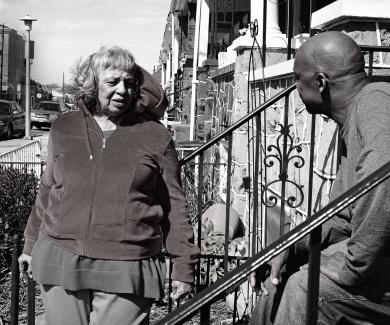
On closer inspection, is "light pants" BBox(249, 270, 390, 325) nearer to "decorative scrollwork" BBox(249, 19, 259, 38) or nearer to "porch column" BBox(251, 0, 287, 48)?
"decorative scrollwork" BBox(249, 19, 259, 38)

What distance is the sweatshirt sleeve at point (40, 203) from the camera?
2707 millimetres

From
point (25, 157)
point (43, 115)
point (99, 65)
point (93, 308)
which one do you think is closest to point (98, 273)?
point (93, 308)

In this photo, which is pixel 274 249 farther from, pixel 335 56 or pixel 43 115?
pixel 43 115

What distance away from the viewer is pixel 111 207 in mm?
2422

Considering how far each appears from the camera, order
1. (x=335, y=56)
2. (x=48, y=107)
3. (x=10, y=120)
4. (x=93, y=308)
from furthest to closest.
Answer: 1. (x=48, y=107)
2. (x=10, y=120)
3. (x=93, y=308)
4. (x=335, y=56)

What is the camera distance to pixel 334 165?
139 inches

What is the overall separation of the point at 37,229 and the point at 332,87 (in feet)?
4.68

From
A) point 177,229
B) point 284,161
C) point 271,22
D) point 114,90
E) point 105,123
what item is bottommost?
point 177,229

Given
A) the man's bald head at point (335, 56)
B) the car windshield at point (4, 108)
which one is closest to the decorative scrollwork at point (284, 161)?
the man's bald head at point (335, 56)

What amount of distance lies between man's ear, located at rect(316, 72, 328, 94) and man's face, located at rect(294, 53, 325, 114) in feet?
0.04

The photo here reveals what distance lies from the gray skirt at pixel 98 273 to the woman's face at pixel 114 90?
62cm

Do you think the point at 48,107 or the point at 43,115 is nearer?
the point at 43,115

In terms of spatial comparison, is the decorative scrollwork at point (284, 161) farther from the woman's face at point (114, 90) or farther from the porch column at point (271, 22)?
the porch column at point (271, 22)

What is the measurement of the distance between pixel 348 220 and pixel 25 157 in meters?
8.28
